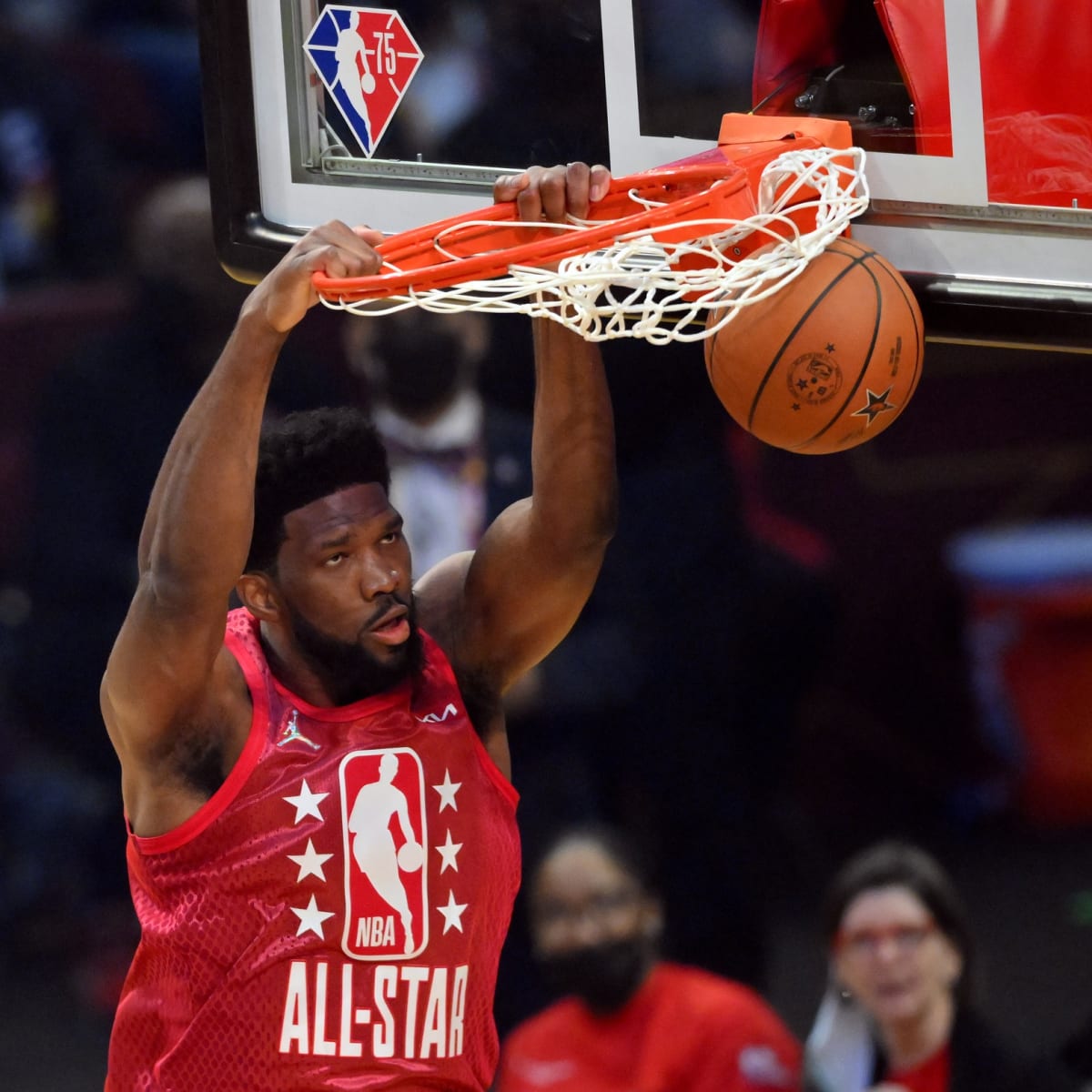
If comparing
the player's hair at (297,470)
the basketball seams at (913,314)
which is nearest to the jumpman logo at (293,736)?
the player's hair at (297,470)

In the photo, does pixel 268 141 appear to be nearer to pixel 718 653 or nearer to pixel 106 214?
pixel 106 214

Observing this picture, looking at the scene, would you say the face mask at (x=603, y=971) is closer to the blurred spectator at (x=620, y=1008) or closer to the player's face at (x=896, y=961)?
the blurred spectator at (x=620, y=1008)

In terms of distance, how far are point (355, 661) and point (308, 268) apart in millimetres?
634

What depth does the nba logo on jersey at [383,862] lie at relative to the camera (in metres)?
2.09

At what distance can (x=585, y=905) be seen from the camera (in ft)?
10.2

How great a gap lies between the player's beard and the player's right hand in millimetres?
520

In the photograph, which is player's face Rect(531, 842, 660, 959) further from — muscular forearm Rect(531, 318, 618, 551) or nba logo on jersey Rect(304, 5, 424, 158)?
nba logo on jersey Rect(304, 5, 424, 158)

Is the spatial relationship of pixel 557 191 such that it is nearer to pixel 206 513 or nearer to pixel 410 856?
pixel 206 513

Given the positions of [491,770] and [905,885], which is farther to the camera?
[905,885]

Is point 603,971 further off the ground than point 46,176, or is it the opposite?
point 46,176

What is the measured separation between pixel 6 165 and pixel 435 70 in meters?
1.10

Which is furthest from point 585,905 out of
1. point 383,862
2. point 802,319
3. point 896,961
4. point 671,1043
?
point 802,319

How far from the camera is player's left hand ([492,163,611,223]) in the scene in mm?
1895

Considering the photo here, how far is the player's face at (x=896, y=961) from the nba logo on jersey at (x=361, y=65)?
1.80m
